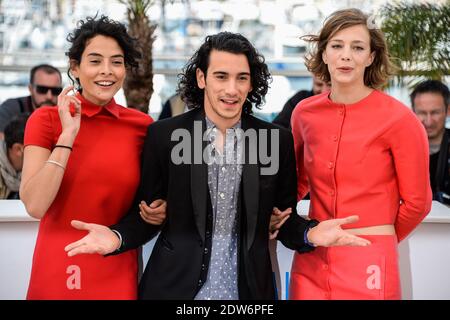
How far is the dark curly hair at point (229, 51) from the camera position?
7.73ft

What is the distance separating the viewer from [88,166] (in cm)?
238

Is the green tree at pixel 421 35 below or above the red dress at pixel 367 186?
above

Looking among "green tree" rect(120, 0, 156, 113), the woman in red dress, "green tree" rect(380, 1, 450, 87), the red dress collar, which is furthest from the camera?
"green tree" rect(120, 0, 156, 113)

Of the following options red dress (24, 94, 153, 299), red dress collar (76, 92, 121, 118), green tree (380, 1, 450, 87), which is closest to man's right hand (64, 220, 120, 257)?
red dress (24, 94, 153, 299)

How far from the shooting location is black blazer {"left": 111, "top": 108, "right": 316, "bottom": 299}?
2.27m

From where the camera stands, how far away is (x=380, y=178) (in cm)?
238

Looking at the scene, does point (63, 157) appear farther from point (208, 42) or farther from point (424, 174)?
point (424, 174)

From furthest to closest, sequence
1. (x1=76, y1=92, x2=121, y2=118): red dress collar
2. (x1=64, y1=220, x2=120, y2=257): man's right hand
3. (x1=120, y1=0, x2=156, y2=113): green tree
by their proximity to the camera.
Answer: (x1=120, y1=0, x2=156, y2=113): green tree < (x1=76, y1=92, x2=121, y2=118): red dress collar < (x1=64, y1=220, x2=120, y2=257): man's right hand

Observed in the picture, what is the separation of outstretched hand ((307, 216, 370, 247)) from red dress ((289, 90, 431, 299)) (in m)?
0.12

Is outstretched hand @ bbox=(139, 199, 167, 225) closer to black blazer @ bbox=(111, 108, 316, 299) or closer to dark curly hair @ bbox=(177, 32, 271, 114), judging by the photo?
black blazer @ bbox=(111, 108, 316, 299)

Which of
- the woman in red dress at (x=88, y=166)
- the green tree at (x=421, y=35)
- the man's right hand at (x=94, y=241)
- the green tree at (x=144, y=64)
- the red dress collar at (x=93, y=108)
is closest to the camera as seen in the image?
the man's right hand at (x=94, y=241)

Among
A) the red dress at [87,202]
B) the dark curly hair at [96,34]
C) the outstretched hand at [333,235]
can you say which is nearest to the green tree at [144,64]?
the dark curly hair at [96,34]

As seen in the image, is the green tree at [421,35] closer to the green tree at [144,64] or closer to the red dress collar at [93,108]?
the green tree at [144,64]

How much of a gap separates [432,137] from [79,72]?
3.09 metres
